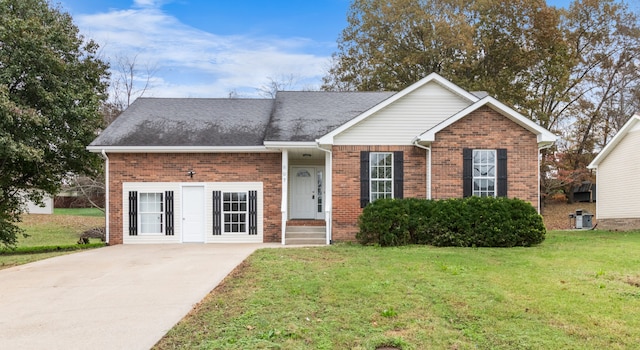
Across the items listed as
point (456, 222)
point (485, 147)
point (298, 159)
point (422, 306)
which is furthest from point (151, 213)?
point (422, 306)

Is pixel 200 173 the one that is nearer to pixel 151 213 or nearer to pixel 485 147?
pixel 151 213

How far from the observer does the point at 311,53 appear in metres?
34.3

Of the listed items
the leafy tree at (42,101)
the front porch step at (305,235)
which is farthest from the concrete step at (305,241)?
the leafy tree at (42,101)

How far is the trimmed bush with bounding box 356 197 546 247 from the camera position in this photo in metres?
13.5

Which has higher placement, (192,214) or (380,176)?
(380,176)

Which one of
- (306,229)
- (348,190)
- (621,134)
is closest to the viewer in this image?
(348,190)

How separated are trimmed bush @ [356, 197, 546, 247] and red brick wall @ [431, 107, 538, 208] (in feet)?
3.55

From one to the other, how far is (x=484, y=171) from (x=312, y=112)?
6.40m

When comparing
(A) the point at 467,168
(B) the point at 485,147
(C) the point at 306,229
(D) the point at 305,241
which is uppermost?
(B) the point at 485,147

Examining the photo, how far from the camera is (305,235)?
53.7 ft

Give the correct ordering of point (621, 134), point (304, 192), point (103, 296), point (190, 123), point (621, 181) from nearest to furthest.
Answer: point (103, 296), point (190, 123), point (304, 192), point (621, 134), point (621, 181)

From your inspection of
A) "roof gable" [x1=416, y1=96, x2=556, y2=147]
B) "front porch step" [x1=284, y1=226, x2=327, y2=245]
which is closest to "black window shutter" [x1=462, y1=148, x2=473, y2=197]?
"roof gable" [x1=416, y1=96, x2=556, y2=147]

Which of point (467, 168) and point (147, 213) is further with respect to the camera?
point (147, 213)

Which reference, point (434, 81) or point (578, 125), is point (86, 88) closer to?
point (434, 81)
